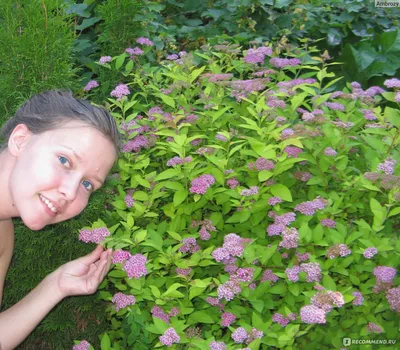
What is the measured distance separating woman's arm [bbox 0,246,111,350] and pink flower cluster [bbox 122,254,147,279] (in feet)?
0.67

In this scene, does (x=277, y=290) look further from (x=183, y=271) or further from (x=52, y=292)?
(x=52, y=292)

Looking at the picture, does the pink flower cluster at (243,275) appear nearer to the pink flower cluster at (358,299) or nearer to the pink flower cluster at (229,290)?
the pink flower cluster at (229,290)

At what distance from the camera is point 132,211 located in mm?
1816

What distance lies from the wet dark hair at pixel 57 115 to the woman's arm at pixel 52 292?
373 mm

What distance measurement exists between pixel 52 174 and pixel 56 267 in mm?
615

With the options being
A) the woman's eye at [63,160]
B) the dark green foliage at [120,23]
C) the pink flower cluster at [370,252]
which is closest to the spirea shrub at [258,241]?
the pink flower cluster at [370,252]

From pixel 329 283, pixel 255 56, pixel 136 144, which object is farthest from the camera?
pixel 255 56

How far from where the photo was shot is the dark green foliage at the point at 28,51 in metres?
1.94

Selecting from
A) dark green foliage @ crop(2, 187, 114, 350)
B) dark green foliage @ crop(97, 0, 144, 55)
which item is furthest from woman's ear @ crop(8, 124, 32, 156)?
dark green foliage @ crop(97, 0, 144, 55)

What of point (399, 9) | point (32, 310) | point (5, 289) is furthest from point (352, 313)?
point (399, 9)

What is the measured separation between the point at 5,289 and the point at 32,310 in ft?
1.40

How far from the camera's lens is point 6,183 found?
5.33 ft

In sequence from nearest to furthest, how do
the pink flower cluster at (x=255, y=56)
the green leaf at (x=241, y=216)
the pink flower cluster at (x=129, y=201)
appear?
the green leaf at (x=241, y=216) < the pink flower cluster at (x=129, y=201) < the pink flower cluster at (x=255, y=56)

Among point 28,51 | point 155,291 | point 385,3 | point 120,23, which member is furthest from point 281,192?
point 385,3
